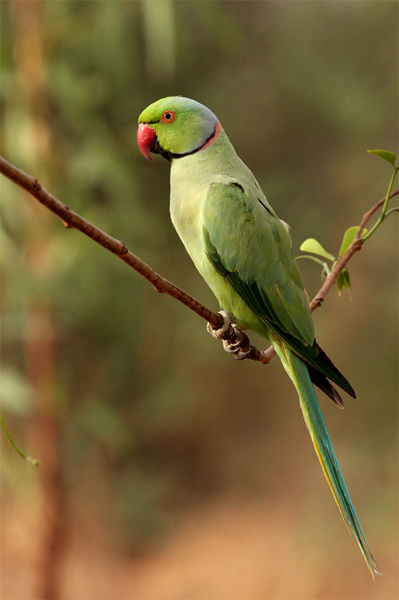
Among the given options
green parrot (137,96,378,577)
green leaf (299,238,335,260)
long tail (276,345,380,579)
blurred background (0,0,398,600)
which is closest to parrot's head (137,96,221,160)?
green parrot (137,96,378,577)

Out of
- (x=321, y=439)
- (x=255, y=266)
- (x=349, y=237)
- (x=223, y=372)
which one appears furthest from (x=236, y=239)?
(x=223, y=372)

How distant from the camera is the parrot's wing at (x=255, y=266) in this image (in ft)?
2.56

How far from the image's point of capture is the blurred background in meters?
2.22

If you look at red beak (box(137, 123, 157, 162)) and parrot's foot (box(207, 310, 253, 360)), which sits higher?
red beak (box(137, 123, 157, 162))

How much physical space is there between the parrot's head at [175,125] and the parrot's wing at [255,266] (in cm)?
7

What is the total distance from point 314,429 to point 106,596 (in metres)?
2.16

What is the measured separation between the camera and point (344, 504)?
2.24 ft

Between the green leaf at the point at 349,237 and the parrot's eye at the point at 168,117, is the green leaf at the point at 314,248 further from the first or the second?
the parrot's eye at the point at 168,117

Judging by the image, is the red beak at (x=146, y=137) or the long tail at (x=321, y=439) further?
the red beak at (x=146, y=137)

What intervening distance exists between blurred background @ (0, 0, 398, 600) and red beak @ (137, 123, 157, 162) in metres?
1.09

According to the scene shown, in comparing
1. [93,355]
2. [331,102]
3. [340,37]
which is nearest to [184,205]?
[93,355]

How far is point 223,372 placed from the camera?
3141 millimetres

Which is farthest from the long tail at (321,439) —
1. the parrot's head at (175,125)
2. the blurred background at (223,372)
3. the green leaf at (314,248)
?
the blurred background at (223,372)

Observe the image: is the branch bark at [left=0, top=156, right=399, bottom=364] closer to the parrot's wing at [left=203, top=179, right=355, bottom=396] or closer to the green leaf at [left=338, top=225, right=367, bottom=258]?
the parrot's wing at [left=203, top=179, right=355, bottom=396]
